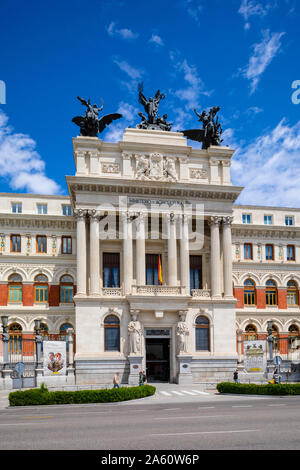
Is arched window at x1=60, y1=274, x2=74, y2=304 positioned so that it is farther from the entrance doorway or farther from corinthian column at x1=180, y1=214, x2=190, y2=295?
corinthian column at x1=180, y1=214, x2=190, y2=295

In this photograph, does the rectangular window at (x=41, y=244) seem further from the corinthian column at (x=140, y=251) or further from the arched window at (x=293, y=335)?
the arched window at (x=293, y=335)

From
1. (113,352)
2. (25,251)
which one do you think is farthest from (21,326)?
(113,352)

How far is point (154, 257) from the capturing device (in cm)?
5581

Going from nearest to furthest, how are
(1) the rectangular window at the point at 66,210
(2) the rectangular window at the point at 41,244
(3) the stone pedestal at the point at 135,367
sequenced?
(3) the stone pedestal at the point at 135,367 < (2) the rectangular window at the point at 41,244 < (1) the rectangular window at the point at 66,210

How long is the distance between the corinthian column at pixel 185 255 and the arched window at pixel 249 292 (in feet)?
44.9

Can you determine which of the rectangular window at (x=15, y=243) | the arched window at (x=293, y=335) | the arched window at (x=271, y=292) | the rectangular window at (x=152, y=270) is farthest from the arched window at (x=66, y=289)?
the arched window at (x=293, y=335)

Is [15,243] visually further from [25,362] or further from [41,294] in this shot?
[25,362]

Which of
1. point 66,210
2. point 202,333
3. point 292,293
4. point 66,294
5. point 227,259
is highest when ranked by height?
point 66,210

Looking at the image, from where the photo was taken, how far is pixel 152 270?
55406mm

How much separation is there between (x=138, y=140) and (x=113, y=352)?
2114 cm

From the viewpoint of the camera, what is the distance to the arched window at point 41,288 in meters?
57.9

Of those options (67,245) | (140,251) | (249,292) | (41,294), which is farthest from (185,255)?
(41,294)

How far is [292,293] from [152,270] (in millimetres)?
19873
